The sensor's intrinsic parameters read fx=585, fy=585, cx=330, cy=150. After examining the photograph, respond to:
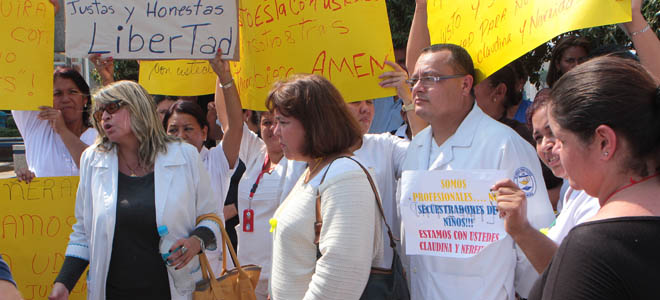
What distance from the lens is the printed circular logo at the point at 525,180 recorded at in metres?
2.33

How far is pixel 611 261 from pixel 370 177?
3.92ft

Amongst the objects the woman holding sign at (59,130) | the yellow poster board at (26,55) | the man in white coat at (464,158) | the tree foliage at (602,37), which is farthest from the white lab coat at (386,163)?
the yellow poster board at (26,55)

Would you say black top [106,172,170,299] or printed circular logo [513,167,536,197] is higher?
printed circular logo [513,167,536,197]

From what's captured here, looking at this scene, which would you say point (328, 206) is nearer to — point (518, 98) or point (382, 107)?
point (518, 98)

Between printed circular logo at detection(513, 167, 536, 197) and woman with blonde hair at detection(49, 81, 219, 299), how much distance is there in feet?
5.20

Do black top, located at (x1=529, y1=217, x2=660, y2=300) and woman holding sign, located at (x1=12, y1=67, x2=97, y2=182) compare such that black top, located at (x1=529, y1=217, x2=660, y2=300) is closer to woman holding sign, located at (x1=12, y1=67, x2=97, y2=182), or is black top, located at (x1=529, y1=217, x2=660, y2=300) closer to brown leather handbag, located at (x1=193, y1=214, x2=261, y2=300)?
brown leather handbag, located at (x1=193, y1=214, x2=261, y2=300)

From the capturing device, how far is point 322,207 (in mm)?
2264

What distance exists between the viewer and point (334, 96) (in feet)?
8.16

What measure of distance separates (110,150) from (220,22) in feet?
3.94

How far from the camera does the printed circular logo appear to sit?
2.33m

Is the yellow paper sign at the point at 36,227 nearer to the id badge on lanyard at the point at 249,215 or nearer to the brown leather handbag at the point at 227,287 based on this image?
the id badge on lanyard at the point at 249,215

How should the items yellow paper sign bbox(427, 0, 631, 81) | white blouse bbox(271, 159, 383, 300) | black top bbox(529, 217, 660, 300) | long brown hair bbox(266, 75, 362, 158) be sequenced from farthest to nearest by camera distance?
1. long brown hair bbox(266, 75, 362, 158)
2. yellow paper sign bbox(427, 0, 631, 81)
3. white blouse bbox(271, 159, 383, 300)
4. black top bbox(529, 217, 660, 300)

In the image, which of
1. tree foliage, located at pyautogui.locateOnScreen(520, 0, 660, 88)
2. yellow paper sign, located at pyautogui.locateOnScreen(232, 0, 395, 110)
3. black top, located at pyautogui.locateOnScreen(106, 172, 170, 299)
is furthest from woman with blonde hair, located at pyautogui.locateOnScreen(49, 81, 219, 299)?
tree foliage, located at pyautogui.locateOnScreen(520, 0, 660, 88)

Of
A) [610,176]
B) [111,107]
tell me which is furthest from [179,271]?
[610,176]
